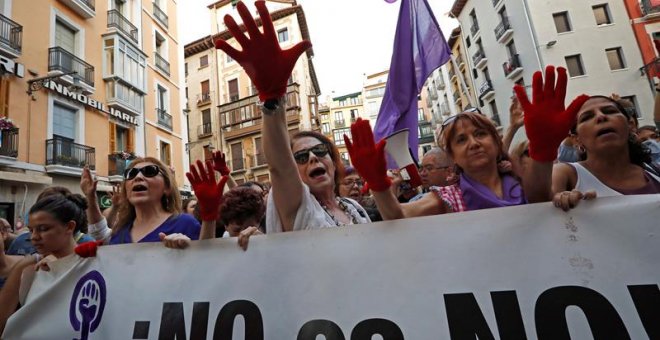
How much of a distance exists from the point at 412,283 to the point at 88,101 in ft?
50.7

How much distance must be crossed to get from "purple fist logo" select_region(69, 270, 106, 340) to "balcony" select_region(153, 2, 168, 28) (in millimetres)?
20804

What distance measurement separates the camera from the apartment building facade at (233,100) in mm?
26297

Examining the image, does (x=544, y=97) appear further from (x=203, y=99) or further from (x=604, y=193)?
(x=203, y=99)

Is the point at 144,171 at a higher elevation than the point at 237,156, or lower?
lower

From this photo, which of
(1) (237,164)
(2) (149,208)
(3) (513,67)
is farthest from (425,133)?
(2) (149,208)

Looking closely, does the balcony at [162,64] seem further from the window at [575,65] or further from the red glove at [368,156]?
the window at [575,65]

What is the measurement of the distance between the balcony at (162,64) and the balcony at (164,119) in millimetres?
2369

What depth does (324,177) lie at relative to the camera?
6.37ft

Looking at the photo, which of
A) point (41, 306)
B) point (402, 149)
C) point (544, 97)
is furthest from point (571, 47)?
point (41, 306)

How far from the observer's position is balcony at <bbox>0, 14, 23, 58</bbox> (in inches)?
406

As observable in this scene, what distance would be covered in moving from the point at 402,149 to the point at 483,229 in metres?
1.85

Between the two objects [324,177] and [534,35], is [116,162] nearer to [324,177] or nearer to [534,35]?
[324,177]

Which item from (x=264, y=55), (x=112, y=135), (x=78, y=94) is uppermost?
(x=78, y=94)

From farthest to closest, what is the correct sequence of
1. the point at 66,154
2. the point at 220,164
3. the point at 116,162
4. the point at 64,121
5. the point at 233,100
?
the point at 233,100 → the point at 116,162 → the point at 64,121 → the point at 66,154 → the point at 220,164
